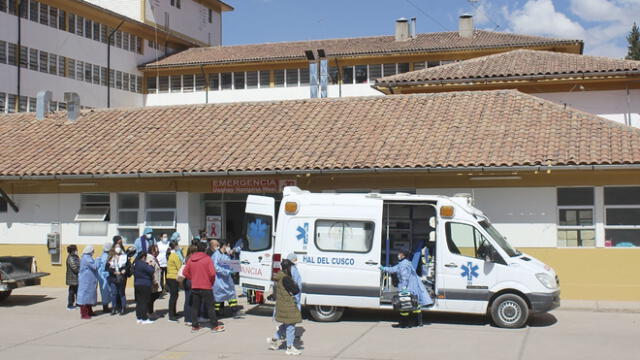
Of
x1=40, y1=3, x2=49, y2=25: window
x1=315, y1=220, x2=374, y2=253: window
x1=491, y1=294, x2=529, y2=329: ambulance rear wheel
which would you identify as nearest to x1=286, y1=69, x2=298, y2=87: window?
x1=40, y1=3, x2=49, y2=25: window

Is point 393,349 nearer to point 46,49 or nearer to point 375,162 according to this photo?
point 375,162

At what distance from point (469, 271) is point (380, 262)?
1.61m

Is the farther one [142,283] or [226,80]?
[226,80]

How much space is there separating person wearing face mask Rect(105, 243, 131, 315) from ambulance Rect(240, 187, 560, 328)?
9.17ft

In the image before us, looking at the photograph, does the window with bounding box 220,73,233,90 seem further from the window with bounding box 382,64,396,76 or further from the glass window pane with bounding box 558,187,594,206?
the glass window pane with bounding box 558,187,594,206

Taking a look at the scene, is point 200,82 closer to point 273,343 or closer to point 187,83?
point 187,83

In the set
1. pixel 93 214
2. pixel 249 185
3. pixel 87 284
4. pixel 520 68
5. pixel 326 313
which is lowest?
pixel 326 313

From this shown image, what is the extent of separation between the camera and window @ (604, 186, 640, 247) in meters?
16.3

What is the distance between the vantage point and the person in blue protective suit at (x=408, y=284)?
513 inches

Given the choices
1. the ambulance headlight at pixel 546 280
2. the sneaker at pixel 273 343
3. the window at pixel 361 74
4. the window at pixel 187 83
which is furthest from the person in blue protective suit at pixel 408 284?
the window at pixel 187 83

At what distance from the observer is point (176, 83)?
162 feet

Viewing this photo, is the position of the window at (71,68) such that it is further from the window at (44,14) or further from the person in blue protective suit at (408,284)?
the person in blue protective suit at (408,284)

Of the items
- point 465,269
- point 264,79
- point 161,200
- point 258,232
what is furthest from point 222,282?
point 264,79

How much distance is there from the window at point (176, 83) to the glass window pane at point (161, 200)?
30748 mm
